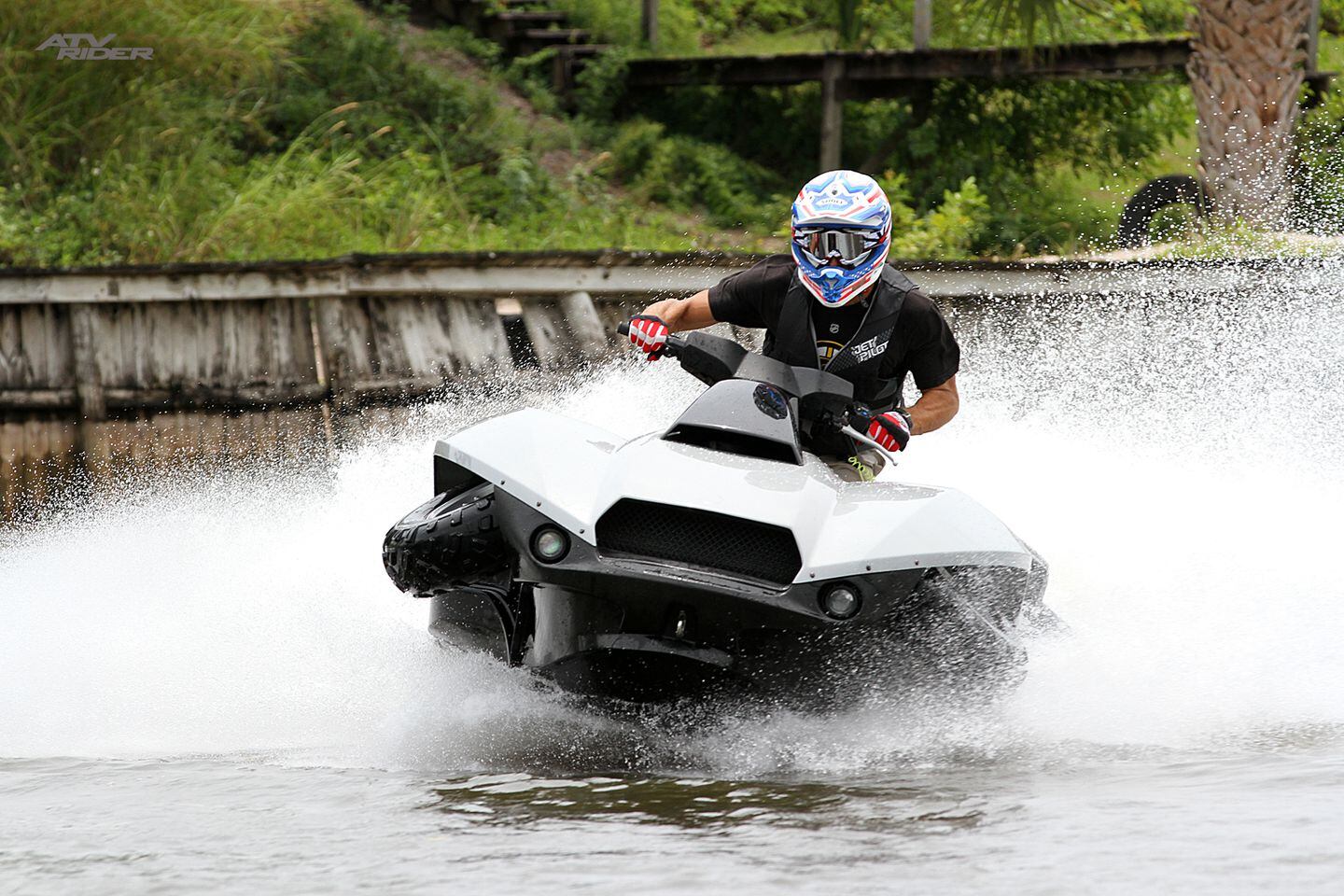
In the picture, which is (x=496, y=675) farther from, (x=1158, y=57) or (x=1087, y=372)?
(x=1158, y=57)

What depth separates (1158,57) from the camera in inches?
621

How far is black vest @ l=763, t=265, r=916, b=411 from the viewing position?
5410 millimetres

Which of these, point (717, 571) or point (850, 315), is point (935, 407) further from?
point (717, 571)

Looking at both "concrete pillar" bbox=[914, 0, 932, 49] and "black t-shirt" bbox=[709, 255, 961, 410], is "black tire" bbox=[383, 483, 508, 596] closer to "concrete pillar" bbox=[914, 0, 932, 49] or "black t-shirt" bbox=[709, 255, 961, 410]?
"black t-shirt" bbox=[709, 255, 961, 410]

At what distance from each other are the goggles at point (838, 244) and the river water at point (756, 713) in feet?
4.68

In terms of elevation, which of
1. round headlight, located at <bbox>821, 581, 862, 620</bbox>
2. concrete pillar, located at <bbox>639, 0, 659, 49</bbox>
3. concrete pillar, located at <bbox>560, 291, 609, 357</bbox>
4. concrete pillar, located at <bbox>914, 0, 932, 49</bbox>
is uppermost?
concrete pillar, located at <bbox>639, 0, 659, 49</bbox>

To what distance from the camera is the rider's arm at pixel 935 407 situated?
5.64 meters

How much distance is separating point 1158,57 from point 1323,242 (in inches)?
235


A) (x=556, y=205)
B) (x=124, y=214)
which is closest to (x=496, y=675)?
(x=124, y=214)

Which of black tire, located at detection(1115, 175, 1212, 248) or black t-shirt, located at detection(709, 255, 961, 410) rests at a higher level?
black tire, located at detection(1115, 175, 1212, 248)

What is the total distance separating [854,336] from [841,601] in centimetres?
146

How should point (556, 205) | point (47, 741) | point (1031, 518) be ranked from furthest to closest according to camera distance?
point (556, 205), point (1031, 518), point (47, 741)

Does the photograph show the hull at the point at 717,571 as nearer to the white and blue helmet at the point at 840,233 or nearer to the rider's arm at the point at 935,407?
Answer: the white and blue helmet at the point at 840,233

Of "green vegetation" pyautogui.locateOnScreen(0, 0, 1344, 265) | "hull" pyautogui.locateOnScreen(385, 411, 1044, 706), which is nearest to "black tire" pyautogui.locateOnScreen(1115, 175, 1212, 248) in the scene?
"green vegetation" pyautogui.locateOnScreen(0, 0, 1344, 265)
